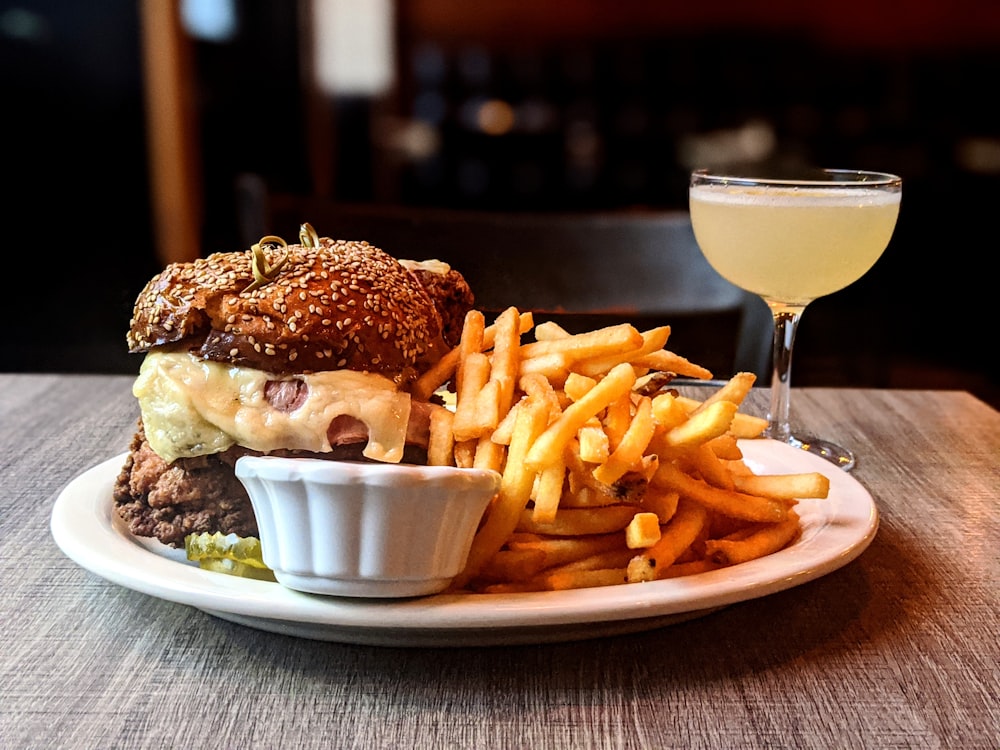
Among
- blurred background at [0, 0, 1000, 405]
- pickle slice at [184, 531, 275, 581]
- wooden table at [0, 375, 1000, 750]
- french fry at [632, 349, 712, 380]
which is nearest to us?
wooden table at [0, 375, 1000, 750]

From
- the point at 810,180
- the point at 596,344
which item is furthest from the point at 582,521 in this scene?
the point at 810,180

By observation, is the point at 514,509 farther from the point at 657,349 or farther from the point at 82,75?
the point at 82,75

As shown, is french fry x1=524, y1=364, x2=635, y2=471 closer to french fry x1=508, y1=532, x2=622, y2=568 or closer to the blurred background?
french fry x1=508, y1=532, x2=622, y2=568

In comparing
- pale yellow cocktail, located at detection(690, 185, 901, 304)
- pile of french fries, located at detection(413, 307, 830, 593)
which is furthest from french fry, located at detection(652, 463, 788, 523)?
pale yellow cocktail, located at detection(690, 185, 901, 304)

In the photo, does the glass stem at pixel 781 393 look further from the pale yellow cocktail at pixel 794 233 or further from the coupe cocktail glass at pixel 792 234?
the pale yellow cocktail at pixel 794 233

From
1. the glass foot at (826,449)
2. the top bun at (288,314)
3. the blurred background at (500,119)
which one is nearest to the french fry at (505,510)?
the top bun at (288,314)

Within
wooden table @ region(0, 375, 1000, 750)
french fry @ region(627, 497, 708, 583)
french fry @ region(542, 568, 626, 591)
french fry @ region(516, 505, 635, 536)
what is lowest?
wooden table @ region(0, 375, 1000, 750)
